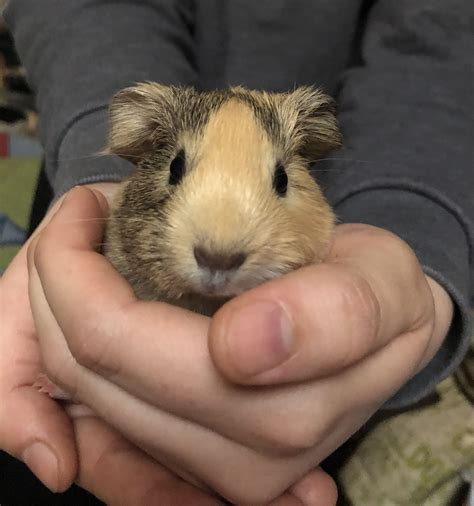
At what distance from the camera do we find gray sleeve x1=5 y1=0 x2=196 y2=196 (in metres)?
1.37

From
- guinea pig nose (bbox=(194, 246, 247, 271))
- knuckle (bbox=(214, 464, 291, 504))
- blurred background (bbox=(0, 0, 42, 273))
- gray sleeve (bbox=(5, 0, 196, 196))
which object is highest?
guinea pig nose (bbox=(194, 246, 247, 271))

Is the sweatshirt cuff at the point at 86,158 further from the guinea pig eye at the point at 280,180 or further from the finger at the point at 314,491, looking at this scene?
the finger at the point at 314,491

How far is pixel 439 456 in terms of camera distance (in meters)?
1.04

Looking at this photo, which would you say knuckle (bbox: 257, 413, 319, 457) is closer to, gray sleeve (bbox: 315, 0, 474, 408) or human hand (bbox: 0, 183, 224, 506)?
human hand (bbox: 0, 183, 224, 506)

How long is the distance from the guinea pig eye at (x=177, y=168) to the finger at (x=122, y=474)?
0.40 metres

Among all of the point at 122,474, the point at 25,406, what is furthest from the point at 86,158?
the point at 122,474

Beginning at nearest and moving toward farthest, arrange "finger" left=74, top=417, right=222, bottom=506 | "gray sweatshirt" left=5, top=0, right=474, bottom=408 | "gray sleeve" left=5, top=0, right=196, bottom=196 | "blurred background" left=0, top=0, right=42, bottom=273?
"finger" left=74, top=417, right=222, bottom=506 → "gray sweatshirt" left=5, top=0, right=474, bottom=408 → "gray sleeve" left=5, top=0, right=196, bottom=196 → "blurred background" left=0, top=0, right=42, bottom=273

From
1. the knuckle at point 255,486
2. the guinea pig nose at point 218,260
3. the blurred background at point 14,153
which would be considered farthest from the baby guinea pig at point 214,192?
the blurred background at point 14,153

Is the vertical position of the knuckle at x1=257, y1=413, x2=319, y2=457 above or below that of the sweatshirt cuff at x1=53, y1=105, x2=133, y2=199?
above

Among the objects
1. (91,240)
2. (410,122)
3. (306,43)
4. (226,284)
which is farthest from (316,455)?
(306,43)

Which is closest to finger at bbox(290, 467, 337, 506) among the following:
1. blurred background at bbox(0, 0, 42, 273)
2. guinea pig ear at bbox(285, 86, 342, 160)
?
guinea pig ear at bbox(285, 86, 342, 160)

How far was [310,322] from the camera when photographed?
660 mm

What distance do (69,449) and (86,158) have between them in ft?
1.98

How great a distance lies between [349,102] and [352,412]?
814mm
